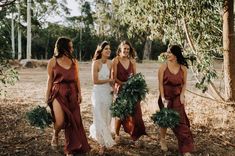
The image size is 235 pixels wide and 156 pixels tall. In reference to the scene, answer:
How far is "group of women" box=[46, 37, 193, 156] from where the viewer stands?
7.13m

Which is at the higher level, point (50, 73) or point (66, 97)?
point (50, 73)

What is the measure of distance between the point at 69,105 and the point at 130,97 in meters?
1.04

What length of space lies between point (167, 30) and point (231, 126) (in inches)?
144

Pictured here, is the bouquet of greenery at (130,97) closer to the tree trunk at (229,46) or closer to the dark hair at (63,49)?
the dark hair at (63,49)

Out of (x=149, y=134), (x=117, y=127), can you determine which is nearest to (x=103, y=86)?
(x=117, y=127)

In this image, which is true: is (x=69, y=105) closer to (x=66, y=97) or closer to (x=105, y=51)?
(x=66, y=97)

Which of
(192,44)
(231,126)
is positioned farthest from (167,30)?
(231,126)

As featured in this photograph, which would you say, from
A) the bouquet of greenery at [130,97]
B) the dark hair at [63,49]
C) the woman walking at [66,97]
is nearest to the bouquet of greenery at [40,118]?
the woman walking at [66,97]

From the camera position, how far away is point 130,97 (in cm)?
747

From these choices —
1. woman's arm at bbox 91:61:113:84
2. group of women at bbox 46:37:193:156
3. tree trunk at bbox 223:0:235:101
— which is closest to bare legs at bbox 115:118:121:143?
group of women at bbox 46:37:193:156

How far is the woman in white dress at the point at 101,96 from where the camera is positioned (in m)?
7.52

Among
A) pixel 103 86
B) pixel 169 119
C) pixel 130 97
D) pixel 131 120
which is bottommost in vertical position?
pixel 131 120

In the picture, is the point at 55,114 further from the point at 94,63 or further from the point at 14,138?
the point at 14,138

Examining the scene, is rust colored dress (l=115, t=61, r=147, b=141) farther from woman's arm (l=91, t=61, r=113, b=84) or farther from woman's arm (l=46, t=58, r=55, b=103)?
woman's arm (l=46, t=58, r=55, b=103)
